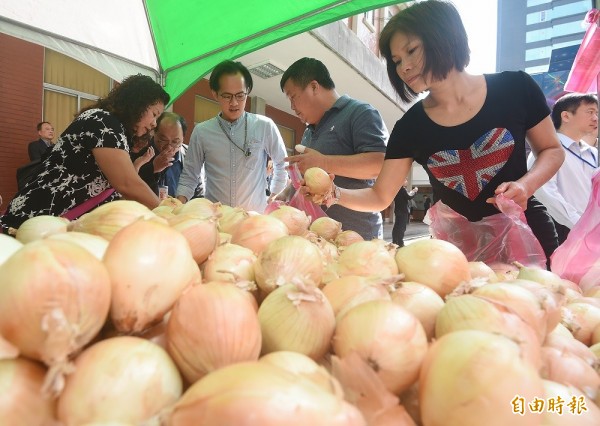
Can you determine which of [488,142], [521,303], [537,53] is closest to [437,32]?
[488,142]

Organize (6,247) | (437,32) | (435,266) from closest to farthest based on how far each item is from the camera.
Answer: (6,247) < (435,266) < (437,32)

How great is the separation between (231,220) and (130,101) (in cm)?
108

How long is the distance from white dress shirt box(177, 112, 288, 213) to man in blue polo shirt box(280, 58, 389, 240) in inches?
19.4

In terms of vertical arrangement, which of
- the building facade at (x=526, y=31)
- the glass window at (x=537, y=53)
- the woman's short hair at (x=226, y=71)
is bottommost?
the woman's short hair at (x=226, y=71)

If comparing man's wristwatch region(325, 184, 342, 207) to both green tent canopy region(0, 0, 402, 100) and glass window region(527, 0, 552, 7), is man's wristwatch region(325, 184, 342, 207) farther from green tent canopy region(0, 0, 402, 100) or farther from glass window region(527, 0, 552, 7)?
glass window region(527, 0, 552, 7)

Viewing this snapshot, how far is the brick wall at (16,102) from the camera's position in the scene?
4.24 meters

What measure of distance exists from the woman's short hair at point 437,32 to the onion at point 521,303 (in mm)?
1038

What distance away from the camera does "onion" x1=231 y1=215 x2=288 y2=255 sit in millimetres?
903

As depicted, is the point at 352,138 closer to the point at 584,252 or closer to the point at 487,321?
the point at 584,252

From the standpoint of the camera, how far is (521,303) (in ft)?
1.98

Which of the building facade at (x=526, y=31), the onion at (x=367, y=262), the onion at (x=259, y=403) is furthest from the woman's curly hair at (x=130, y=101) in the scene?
the building facade at (x=526, y=31)

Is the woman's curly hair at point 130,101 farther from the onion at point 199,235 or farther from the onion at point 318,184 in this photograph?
the onion at point 199,235

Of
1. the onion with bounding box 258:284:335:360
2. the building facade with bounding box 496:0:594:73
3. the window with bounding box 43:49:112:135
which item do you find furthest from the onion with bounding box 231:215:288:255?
the building facade with bounding box 496:0:594:73

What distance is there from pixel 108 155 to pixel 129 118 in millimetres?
266
